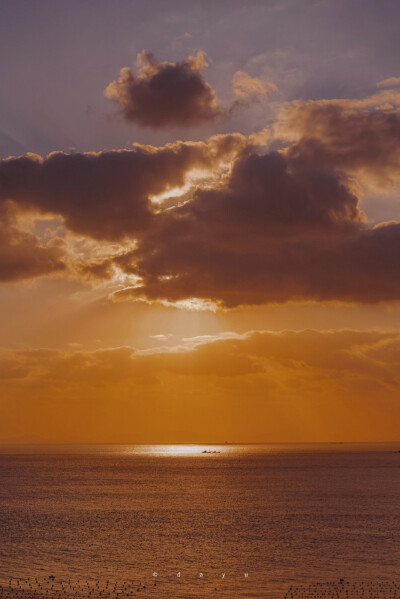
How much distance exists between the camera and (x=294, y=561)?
76.6m

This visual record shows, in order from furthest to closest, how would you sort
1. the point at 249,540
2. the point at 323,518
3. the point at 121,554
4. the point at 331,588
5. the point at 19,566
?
the point at 323,518 < the point at 249,540 < the point at 121,554 < the point at 19,566 < the point at 331,588

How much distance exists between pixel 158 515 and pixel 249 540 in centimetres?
3454

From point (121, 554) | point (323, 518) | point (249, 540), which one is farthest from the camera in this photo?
point (323, 518)

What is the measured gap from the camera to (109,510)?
12950 centimetres

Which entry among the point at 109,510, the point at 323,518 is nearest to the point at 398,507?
the point at 323,518

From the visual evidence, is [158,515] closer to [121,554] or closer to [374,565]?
[121,554]

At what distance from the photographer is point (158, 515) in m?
122

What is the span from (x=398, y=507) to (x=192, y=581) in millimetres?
78350

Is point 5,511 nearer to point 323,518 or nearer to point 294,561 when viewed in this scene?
point 323,518

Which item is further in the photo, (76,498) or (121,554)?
(76,498)

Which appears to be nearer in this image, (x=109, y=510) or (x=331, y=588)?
(x=331, y=588)

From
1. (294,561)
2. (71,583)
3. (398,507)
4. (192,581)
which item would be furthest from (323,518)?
(71,583)

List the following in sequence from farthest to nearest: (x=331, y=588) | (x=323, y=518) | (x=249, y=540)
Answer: (x=323, y=518) → (x=249, y=540) → (x=331, y=588)

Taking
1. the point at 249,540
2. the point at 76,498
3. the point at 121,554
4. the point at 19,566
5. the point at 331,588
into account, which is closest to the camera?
the point at 331,588
